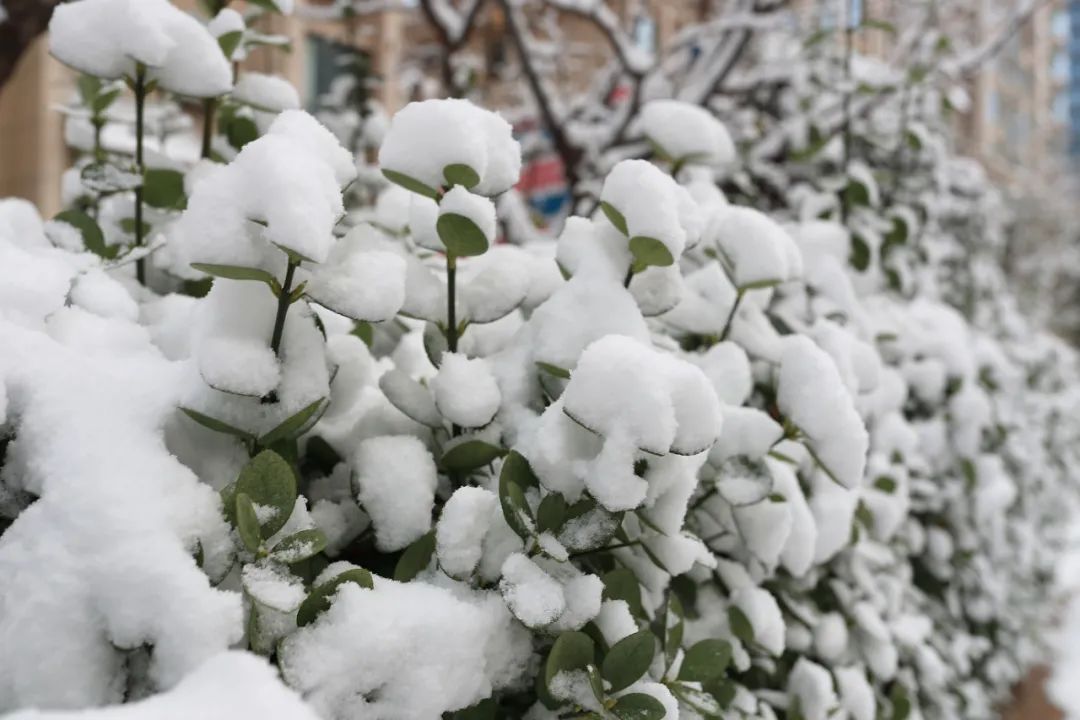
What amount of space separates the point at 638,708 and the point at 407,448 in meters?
0.29

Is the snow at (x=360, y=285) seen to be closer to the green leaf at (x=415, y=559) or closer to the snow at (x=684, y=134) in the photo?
the green leaf at (x=415, y=559)

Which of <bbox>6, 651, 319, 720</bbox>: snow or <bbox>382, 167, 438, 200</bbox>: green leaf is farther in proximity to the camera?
<bbox>382, 167, 438, 200</bbox>: green leaf

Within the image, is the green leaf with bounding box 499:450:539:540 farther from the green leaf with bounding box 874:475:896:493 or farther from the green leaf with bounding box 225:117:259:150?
the green leaf with bounding box 874:475:896:493

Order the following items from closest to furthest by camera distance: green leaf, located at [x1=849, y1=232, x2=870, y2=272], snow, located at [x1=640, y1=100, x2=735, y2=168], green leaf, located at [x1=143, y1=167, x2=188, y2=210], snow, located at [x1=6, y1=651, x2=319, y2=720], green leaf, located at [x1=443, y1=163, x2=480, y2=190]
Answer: snow, located at [x1=6, y1=651, x2=319, y2=720] → green leaf, located at [x1=443, y1=163, x2=480, y2=190] → green leaf, located at [x1=143, y1=167, x2=188, y2=210] → snow, located at [x1=640, y1=100, x2=735, y2=168] → green leaf, located at [x1=849, y1=232, x2=870, y2=272]

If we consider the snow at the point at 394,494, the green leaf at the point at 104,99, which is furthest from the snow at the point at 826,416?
the green leaf at the point at 104,99

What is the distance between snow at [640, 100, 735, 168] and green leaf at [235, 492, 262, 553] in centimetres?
82

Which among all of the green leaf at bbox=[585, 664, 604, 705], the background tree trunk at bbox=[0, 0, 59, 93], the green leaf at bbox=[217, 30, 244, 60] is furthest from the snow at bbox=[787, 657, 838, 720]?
the background tree trunk at bbox=[0, 0, 59, 93]

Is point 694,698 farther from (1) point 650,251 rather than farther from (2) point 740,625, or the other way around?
(1) point 650,251

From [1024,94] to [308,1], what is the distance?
17.9 m

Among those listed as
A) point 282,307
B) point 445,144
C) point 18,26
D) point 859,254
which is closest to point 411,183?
point 445,144

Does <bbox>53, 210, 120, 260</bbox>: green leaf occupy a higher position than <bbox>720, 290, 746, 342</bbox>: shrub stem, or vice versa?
<bbox>720, 290, 746, 342</bbox>: shrub stem

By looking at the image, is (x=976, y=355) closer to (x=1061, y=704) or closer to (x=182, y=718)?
(x=1061, y=704)

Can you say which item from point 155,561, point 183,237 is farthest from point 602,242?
point 155,561

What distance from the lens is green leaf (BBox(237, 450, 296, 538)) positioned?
651 mm
